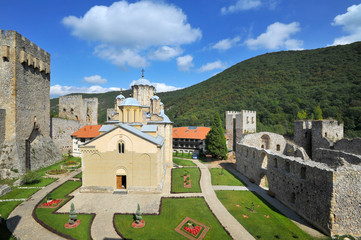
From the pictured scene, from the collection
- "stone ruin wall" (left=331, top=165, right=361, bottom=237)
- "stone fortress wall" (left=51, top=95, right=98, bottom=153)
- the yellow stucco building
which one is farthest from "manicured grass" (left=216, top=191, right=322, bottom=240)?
"stone fortress wall" (left=51, top=95, right=98, bottom=153)

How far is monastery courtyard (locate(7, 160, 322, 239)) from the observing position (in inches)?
408

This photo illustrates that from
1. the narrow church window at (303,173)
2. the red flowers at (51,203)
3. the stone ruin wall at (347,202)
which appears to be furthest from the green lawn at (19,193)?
the stone ruin wall at (347,202)

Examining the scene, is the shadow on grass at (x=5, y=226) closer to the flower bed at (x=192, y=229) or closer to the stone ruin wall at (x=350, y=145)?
the flower bed at (x=192, y=229)

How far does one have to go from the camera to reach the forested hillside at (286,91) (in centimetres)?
4016

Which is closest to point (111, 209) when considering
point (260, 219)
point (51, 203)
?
point (51, 203)

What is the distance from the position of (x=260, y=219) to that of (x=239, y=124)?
24943mm

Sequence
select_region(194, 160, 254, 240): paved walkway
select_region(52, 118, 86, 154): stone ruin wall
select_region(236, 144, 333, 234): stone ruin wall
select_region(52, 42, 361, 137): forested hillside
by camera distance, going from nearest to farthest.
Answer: select_region(194, 160, 254, 240): paved walkway < select_region(236, 144, 333, 234): stone ruin wall < select_region(52, 118, 86, 154): stone ruin wall < select_region(52, 42, 361, 137): forested hillside

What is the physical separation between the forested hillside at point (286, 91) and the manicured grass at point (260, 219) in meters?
24.0

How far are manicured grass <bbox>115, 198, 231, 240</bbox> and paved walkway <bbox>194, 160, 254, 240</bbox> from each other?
1.46 feet

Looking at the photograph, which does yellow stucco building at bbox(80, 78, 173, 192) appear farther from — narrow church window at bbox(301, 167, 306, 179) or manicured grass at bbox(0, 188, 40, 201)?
narrow church window at bbox(301, 167, 306, 179)

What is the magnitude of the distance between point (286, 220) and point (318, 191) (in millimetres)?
2905

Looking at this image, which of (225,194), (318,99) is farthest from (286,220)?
(318,99)

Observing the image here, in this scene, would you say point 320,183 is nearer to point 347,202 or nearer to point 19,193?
point 347,202

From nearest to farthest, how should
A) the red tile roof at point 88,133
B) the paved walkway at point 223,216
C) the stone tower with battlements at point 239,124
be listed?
1. the paved walkway at point 223,216
2. the red tile roof at point 88,133
3. the stone tower with battlements at point 239,124
